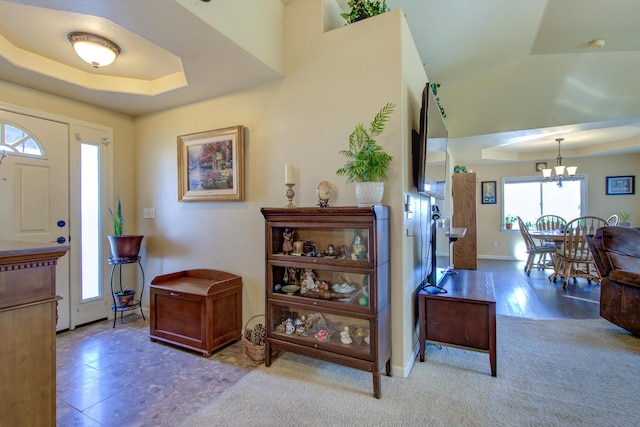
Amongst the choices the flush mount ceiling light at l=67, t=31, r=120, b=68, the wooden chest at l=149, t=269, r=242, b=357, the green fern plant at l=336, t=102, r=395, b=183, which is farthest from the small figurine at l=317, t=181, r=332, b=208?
the flush mount ceiling light at l=67, t=31, r=120, b=68

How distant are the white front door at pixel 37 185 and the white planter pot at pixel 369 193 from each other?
264 centimetres

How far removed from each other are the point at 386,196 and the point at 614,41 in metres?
3.80

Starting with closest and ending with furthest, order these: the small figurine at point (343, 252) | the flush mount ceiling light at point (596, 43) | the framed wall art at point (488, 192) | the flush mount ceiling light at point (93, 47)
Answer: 1. the small figurine at point (343, 252)
2. the flush mount ceiling light at point (93, 47)
3. the flush mount ceiling light at point (596, 43)
4. the framed wall art at point (488, 192)

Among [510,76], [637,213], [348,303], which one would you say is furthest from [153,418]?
[637,213]

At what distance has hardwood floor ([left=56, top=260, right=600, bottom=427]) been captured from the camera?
178 cm

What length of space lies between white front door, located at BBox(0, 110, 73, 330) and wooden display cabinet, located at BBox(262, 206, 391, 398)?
190cm

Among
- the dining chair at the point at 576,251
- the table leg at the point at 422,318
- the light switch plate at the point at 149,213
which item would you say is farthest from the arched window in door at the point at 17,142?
the dining chair at the point at 576,251

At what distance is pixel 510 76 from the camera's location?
421 centimetres

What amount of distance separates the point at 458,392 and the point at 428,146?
1.75 metres

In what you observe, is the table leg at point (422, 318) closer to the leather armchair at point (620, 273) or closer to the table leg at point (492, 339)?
the table leg at point (492, 339)

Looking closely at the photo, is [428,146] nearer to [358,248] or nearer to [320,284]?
[358,248]

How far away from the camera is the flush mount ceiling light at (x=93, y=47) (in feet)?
7.41

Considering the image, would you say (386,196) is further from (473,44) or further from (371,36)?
(473,44)

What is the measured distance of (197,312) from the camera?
2508 mm
